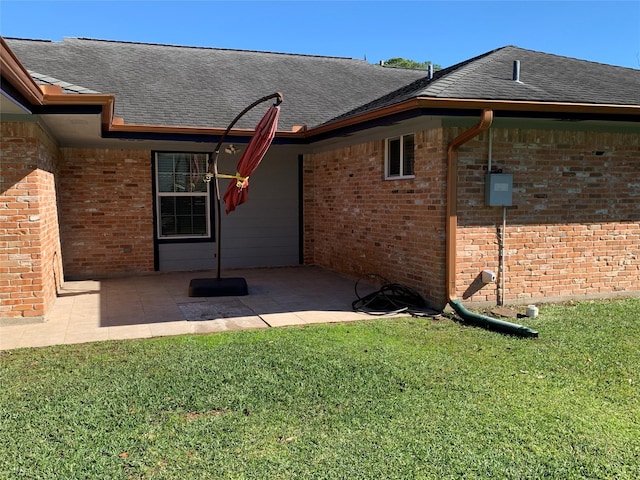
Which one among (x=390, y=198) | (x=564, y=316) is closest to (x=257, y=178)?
(x=390, y=198)

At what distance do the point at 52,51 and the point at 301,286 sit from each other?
8.28m

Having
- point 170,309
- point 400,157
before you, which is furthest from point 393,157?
point 170,309

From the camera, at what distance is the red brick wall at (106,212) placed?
32.9 feet

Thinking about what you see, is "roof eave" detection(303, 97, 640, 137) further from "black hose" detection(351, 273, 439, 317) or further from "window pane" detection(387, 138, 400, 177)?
"black hose" detection(351, 273, 439, 317)

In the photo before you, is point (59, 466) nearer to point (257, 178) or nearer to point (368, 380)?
point (368, 380)

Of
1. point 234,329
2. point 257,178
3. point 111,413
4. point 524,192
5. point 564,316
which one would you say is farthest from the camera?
point 257,178

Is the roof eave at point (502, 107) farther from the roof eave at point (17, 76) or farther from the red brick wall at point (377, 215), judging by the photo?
the roof eave at point (17, 76)

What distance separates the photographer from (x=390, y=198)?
843cm

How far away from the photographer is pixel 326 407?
4.00 meters

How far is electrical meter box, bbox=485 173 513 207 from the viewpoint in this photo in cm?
716

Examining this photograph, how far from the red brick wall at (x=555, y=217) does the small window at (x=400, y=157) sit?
1122 mm

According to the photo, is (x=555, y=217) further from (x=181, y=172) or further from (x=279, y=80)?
(x=279, y=80)

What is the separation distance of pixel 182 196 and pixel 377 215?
4.37 m

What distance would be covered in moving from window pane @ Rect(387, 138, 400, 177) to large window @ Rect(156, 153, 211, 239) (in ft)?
13.8
